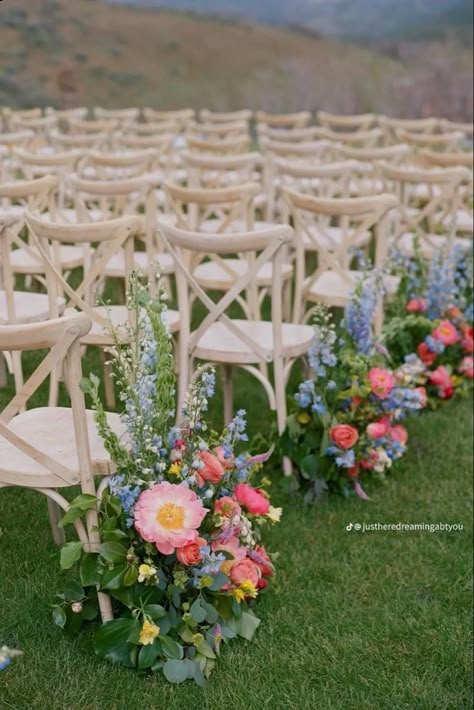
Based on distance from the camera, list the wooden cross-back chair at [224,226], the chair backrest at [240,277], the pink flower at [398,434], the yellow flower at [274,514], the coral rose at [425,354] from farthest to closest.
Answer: the coral rose at [425,354] < the wooden cross-back chair at [224,226] < the pink flower at [398,434] < the chair backrest at [240,277] < the yellow flower at [274,514]

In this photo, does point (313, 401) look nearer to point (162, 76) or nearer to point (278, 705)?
point (278, 705)

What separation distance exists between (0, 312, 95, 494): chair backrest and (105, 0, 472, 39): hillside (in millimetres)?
11755

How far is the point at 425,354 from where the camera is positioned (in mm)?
4414

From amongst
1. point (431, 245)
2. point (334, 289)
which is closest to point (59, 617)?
point (334, 289)

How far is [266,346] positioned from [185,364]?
294 mm

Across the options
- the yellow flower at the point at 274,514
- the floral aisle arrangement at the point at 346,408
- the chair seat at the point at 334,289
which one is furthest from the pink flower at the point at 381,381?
the yellow flower at the point at 274,514

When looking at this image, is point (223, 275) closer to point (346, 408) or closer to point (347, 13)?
point (346, 408)

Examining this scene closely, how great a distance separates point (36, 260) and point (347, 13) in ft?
36.9

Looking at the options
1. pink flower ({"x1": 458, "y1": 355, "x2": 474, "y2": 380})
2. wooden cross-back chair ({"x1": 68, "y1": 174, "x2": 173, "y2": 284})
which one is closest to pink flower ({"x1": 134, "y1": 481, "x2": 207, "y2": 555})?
wooden cross-back chair ({"x1": 68, "y1": 174, "x2": 173, "y2": 284})

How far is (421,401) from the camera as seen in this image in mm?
3531

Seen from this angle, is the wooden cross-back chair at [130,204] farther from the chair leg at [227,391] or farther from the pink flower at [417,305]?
the pink flower at [417,305]

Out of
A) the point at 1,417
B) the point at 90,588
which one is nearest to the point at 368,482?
the point at 90,588

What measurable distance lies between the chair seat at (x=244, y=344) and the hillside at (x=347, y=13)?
1048cm

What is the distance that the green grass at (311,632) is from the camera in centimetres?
239
